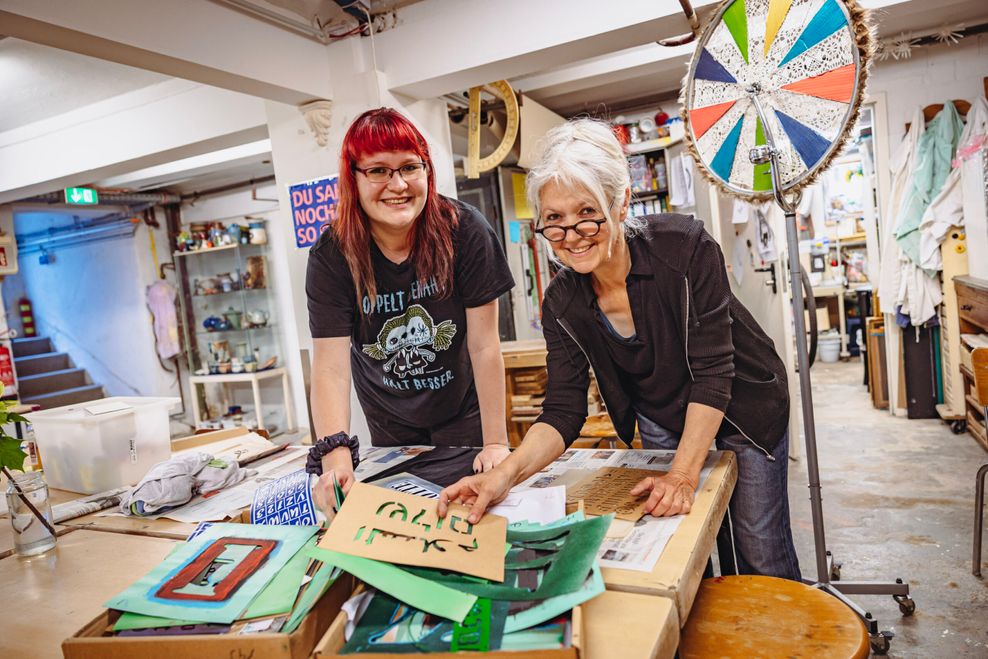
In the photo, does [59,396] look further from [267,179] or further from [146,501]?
[146,501]

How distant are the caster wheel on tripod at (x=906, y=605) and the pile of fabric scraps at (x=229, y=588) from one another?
219 centimetres

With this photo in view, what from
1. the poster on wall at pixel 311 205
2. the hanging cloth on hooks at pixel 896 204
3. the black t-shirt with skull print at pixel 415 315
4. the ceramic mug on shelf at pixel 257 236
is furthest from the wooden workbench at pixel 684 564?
the ceramic mug on shelf at pixel 257 236

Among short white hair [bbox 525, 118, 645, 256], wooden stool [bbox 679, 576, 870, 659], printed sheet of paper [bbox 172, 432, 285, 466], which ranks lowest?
wooden stool [bbox 679, 576, 870, 659]

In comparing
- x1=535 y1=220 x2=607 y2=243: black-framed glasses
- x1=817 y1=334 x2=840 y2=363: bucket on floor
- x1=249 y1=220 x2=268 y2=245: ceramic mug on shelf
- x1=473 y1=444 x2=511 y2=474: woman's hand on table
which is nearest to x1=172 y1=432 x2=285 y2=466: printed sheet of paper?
x1=473 y1=444 x2=511 y2=474: woman's hand on table

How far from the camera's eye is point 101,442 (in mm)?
1865

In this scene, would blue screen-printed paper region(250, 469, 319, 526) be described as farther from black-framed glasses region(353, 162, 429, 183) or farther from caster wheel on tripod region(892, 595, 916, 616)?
caster wheel on tripod region(892, 595, 916, 616)

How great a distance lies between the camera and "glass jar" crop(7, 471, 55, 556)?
146 cm

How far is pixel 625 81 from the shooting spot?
481 centimetres

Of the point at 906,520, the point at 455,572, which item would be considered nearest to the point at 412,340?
the point at 455,572

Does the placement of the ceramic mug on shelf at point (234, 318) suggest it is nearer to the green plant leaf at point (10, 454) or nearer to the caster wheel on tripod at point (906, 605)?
the green plant leaf at point (10, 454)

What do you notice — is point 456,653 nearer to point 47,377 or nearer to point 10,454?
point 10,454

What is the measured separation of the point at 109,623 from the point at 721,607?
1.01 metres

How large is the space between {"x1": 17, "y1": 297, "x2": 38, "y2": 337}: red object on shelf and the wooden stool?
32.9 ft

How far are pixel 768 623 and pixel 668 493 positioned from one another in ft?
0.95
